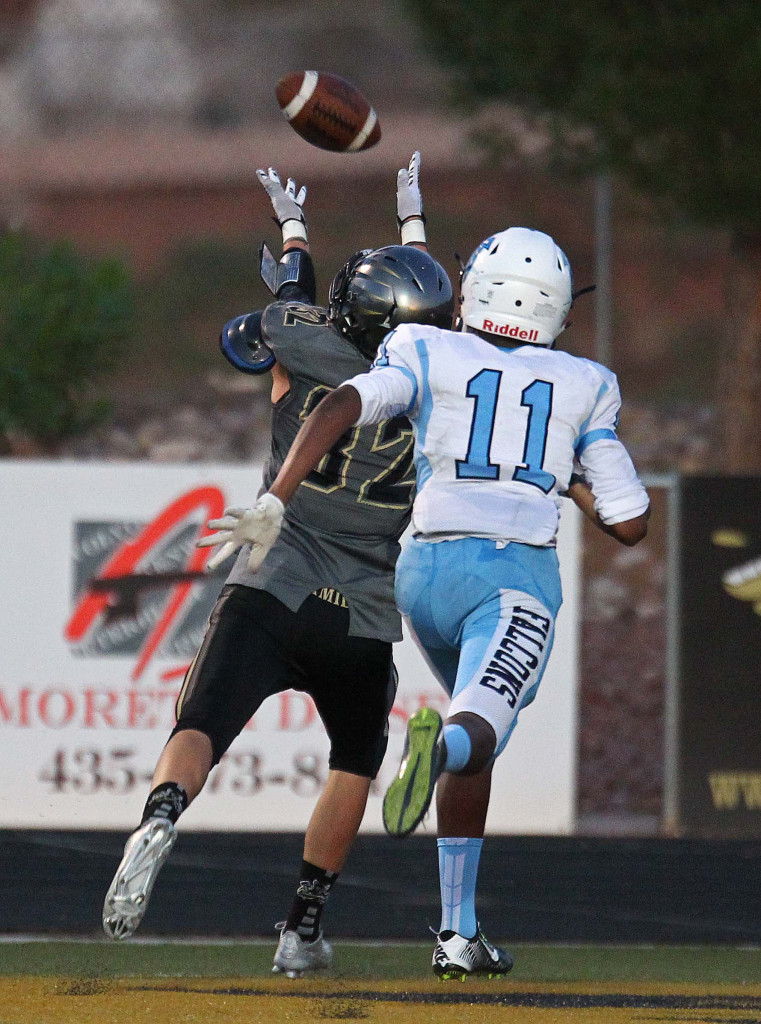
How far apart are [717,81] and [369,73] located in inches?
879

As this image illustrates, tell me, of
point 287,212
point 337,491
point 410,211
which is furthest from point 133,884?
point 410,211

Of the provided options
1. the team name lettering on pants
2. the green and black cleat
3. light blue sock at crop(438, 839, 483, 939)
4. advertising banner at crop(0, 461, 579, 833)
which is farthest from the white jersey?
advertising banner at crop(0, 461, 579, 833)

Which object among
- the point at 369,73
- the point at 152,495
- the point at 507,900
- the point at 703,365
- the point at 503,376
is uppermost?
the point at 369,73

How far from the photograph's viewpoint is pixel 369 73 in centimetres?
3422

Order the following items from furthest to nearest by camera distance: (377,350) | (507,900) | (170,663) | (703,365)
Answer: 1. (703,365)
2. (170,663)
3. (507,900)
4. (377,350)

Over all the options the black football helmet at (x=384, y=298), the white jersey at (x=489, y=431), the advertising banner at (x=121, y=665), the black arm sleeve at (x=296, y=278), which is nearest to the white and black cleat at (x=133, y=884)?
the white jersey at (x=489, y=431)

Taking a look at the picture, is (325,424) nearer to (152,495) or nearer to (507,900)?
(507,900)

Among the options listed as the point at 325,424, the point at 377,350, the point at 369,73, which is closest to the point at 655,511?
the point at 377,350

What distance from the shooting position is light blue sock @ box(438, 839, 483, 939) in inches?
170

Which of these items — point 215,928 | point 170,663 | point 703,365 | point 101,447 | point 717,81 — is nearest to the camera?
point 215,928

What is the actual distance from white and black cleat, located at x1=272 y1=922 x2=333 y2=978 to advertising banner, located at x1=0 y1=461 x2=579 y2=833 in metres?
3.15

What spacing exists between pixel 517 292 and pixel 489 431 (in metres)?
0.38

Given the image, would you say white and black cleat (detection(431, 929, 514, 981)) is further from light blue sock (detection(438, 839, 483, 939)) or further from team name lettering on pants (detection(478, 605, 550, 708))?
team name lettering on pants (detection(478, 605, 550, 708))

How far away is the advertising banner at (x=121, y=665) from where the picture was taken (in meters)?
7.93
